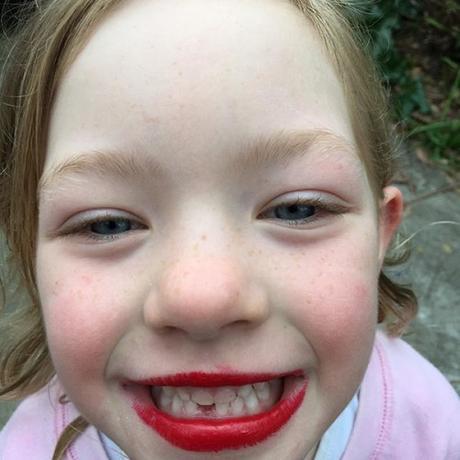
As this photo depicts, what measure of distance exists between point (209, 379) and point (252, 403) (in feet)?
0.33

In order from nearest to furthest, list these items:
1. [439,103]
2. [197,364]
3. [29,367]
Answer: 1. [197,364]
2. [29,367]
3. [439,103]

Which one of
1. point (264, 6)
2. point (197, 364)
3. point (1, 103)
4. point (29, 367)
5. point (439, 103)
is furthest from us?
point (439, 103)

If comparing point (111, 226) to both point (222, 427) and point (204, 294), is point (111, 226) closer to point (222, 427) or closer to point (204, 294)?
point (204, 294)

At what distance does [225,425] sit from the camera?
3.20 ft

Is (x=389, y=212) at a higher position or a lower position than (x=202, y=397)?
higher

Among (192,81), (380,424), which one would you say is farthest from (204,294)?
(380,424)

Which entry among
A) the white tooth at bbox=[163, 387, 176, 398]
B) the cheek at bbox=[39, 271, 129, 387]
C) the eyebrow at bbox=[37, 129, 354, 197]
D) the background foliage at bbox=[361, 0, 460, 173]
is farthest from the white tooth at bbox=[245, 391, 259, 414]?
the background foliage at bbox=[361, 0, 460, 173]

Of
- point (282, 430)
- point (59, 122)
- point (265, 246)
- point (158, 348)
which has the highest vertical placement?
point (59, 122)

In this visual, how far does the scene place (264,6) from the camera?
1024 millimetres

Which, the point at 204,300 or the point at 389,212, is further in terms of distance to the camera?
the point at 389,212

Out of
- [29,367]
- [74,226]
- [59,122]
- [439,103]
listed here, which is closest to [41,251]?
[74,226]

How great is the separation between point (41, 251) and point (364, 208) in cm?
48

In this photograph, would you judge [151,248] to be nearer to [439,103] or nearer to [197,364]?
[197,364]

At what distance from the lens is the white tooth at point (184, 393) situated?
0.99m
